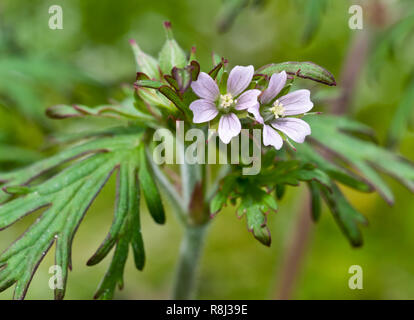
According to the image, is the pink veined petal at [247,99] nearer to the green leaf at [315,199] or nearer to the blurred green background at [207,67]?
the green leaf at [315,199]

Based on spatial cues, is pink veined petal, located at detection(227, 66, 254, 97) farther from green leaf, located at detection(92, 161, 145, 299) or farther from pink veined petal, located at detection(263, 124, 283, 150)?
green leaf, located at detection(92, 161, 145, 299)

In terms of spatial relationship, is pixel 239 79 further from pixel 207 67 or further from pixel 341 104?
pixel 207 67

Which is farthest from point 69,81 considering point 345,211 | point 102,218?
point 345,211

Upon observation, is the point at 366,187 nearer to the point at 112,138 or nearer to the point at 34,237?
the point at 112,138

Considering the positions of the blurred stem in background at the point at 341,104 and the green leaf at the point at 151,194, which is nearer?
the green leaf at the point at 151,194

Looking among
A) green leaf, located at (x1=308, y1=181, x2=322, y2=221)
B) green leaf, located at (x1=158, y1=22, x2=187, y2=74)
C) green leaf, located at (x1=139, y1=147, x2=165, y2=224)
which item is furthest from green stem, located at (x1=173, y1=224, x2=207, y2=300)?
green leaf, located at (x1=158, y1=22, x2=187, y2=74)

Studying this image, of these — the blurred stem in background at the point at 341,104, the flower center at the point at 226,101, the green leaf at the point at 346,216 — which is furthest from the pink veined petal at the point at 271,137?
the blurred stem in background at the point at 341,104
